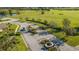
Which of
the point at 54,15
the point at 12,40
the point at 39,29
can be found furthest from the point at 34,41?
the point at 54,15

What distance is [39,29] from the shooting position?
5457 mm

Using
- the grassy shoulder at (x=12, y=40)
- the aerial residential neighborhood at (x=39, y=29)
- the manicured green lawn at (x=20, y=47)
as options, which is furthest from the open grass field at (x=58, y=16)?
the manicured green lawn at (x=20, y=47)

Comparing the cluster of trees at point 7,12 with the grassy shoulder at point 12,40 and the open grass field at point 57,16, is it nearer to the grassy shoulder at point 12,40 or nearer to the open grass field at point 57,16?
the open grass field at point 57,16

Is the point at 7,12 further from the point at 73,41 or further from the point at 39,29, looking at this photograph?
the point at 73,41

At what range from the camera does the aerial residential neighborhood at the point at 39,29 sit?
5410 mm

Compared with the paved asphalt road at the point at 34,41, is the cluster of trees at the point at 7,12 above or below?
above

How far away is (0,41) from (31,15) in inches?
19.7

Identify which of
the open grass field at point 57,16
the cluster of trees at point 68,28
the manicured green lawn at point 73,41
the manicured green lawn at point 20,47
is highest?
the open grass field at point 57,16

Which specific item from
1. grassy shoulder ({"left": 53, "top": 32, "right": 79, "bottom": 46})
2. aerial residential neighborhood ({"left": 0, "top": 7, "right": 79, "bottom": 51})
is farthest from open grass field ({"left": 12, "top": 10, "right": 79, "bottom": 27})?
grassy shoulder ({"left": 53, "top": 32, "right": 79, "bottom": 46})

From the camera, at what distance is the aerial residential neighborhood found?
5410mm
